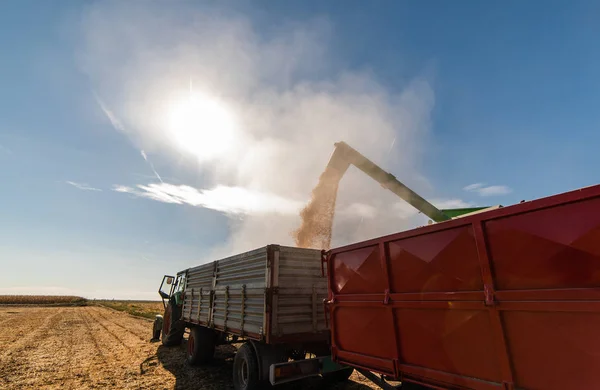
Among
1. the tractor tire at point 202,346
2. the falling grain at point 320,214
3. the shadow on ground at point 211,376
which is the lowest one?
the shadow on ground at point 211,376

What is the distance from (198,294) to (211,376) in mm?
2414

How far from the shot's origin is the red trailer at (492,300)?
→ 2.17 meters

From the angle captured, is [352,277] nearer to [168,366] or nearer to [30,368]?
[168,366]

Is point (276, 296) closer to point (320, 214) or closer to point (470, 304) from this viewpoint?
point (470, 304)

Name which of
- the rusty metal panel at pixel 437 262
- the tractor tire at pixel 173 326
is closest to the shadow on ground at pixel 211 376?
the tractor tire at pixel 173 326

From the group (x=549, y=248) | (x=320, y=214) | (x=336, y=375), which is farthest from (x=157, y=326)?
(x=549, y=248)

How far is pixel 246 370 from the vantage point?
→ 6.14 m

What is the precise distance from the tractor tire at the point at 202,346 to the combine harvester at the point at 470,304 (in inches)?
147

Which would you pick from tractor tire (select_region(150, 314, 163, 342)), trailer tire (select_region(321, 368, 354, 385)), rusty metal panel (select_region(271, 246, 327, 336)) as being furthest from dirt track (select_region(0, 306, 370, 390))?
rusty metal panel (select_region(271, 246, 327, 336))

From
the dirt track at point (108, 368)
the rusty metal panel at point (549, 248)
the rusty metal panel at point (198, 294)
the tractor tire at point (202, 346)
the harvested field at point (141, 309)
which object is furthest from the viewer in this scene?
the harvested field at point (141, 309)

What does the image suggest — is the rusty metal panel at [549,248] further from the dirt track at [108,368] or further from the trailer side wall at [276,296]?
the dirt track at [108,368]

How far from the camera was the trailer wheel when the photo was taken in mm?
5699

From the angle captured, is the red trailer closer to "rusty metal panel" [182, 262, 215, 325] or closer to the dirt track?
the dirt track

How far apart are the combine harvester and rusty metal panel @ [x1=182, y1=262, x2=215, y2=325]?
11.1 ft
